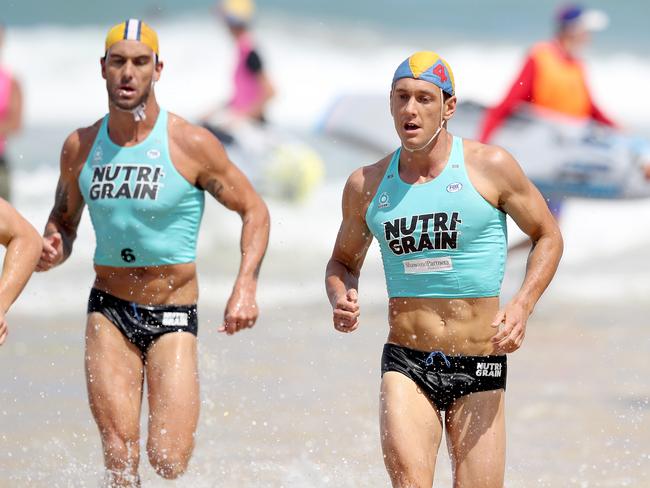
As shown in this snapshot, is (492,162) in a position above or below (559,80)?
below

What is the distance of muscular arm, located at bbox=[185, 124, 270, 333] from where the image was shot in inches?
266

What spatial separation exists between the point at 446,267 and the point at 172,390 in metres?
1.58

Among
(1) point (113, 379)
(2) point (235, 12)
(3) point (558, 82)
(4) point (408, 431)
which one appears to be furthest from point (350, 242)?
(2) point (235, 12)

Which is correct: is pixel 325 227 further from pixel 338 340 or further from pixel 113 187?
pixel 113 187

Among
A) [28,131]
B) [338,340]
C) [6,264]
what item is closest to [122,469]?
[6,264]

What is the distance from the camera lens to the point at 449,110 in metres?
5.91

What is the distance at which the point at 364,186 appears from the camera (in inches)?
234

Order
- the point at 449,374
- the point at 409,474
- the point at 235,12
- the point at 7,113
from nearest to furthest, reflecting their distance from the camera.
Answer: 1. the point at 409,474
2. the point at 449,374
3. the point at 7,113
4. the point at 235,12

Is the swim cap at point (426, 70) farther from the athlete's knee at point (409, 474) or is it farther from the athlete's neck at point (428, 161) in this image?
the athlete's knee at point (409, 474)

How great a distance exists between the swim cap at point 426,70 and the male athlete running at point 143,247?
1.42 meters

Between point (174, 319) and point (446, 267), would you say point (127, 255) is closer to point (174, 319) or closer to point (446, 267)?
point (174, 319)

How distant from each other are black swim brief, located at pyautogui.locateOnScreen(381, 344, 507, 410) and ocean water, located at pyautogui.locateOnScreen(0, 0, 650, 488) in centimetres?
194

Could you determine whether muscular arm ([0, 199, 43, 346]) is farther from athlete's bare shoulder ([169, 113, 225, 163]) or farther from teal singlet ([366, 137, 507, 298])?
teal singlet ([366, 137, 507, 298])

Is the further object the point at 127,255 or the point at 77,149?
the point at 77,149
